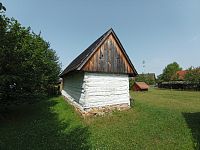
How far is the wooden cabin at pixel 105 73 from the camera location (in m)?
13.2

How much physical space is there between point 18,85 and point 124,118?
827 centimetres

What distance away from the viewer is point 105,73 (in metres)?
14.3

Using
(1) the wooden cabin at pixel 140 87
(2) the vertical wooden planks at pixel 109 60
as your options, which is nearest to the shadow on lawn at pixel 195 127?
(2) the vertical wooden planks at pixel 109 60

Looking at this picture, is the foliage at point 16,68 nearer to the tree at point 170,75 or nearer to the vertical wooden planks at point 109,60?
the vertical wooden planks at point 109,60

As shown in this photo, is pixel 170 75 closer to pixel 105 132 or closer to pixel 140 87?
pixel 140 87

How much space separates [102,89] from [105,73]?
1.35 m

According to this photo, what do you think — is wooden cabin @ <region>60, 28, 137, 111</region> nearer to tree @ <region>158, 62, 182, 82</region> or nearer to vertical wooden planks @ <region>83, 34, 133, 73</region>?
vertical wooden planks @ <region>83, 34, 133, 73</region>

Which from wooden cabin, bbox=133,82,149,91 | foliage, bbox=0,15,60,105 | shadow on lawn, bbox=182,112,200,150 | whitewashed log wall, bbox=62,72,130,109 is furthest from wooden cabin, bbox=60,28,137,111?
wooden cabin, bbox=133,82,149,91

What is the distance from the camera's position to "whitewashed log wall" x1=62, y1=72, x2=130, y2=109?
13.2m

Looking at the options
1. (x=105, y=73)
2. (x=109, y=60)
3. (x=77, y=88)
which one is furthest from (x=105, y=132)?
(x=77, y=88)

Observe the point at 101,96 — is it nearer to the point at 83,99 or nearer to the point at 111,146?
the point at 83,99

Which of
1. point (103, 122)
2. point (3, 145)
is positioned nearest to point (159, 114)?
point (103, 122)

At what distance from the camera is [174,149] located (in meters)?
7.46

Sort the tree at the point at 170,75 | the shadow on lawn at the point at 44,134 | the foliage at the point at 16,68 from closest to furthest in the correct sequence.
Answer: the shadow on lawn at the point at 44,134 → the foliage at the point at 16,68 → the tree at the point at 170,75
